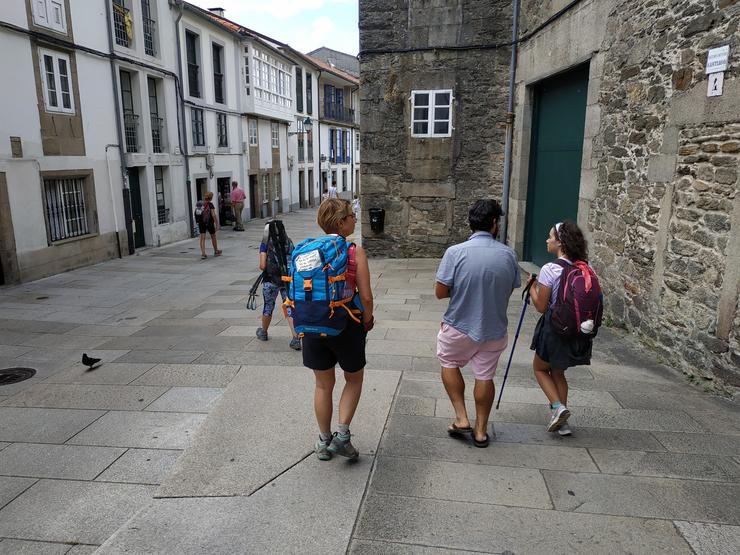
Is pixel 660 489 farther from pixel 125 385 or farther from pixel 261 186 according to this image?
pixel 261 186

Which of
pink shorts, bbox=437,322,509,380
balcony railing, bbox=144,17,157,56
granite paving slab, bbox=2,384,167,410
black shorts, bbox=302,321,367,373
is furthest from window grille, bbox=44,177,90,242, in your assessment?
pink shorts, bbox=437,322,509,380

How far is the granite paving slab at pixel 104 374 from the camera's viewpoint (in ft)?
16.6

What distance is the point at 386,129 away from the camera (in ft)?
36.2

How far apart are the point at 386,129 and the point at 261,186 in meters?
15.9

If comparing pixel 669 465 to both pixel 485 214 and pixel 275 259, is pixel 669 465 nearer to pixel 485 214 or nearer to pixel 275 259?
pixel 485 214

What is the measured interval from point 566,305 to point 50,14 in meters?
12.7

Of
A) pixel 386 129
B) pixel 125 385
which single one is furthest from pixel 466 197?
pixel 125 385

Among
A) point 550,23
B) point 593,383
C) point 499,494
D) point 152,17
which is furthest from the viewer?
point 152,17

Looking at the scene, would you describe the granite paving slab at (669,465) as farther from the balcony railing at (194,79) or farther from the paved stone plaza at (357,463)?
the balcony railing at (194,79)

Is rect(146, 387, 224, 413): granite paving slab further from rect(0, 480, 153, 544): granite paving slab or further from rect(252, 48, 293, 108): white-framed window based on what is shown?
rect(252, 48, 293, 108): white-framed window

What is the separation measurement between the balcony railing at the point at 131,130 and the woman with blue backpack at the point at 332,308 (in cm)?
1397

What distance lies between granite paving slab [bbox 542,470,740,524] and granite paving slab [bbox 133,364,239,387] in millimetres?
3000

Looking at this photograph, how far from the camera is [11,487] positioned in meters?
3.28

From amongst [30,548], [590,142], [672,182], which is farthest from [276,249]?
[590,142]
